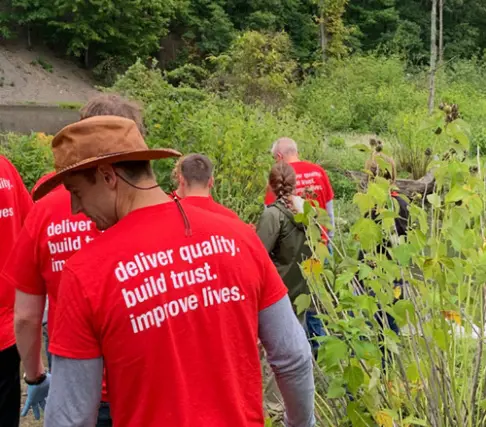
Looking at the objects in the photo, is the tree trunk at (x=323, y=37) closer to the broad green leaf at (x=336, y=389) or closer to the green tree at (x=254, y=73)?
the green tree at (x=254, y=73)

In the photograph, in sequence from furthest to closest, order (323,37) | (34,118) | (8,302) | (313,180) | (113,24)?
(113,24) → (323,37) → (34,118) → (313,180) → (8,302)

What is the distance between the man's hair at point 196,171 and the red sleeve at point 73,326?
231cm

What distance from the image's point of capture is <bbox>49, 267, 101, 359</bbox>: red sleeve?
1.45m

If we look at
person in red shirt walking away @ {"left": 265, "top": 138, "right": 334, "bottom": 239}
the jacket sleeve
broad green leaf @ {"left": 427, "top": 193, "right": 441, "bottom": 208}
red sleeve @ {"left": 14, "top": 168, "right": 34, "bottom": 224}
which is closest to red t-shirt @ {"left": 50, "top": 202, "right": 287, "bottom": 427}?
broad green leaf @ {"left": 427, "top": 193, "right": 441, "bottom": 208}

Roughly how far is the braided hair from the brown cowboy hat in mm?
2592

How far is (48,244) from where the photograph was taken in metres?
2.25

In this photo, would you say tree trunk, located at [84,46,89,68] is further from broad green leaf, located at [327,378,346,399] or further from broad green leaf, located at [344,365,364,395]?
broad green leaf, located at [344,365,364,395]

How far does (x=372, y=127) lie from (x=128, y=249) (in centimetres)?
1822

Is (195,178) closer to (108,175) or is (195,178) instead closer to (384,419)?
(384,419)

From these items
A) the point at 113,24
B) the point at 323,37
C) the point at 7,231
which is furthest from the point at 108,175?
the point at 113,24

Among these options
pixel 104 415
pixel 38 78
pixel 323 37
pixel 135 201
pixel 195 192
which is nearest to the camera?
pixel 135 201

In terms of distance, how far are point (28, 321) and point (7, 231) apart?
2.49 feet

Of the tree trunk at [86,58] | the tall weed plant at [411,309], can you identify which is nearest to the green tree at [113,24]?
the tree trunk at [86,58]

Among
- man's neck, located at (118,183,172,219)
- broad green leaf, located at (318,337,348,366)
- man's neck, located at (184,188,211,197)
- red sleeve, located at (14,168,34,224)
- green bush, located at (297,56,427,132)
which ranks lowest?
green bush, located at (297,56,427,132)
